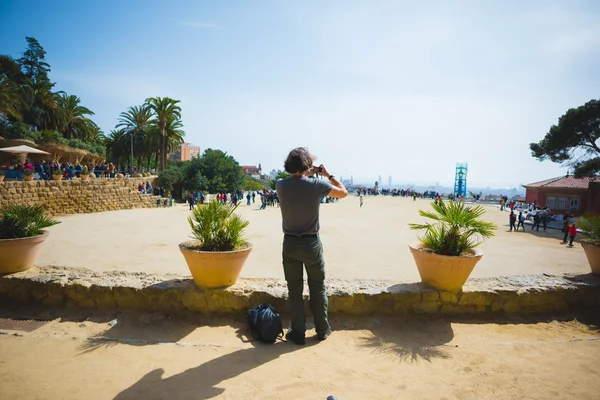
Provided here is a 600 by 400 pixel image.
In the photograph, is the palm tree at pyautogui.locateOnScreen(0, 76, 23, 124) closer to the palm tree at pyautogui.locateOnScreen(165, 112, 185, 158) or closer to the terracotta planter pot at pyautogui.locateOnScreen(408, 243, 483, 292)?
the palm tree at pyautogui.locateOnScreen(165, 112, 185, 158)

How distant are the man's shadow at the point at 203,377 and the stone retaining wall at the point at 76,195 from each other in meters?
18.3

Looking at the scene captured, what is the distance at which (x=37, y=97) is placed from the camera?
32625 millimetres

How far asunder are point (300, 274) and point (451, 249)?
194cm

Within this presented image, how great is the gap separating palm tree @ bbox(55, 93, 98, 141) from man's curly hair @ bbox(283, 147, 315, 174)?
42.7 metres

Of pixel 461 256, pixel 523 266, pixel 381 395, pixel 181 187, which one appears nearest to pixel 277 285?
pixel 381 395

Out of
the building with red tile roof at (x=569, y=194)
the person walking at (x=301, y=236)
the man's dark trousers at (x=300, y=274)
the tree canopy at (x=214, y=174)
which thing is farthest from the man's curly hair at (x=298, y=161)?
the tree canopy at (x=214, y=174)

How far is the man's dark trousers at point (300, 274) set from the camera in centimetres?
288

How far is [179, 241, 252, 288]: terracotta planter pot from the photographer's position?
10.9 feet

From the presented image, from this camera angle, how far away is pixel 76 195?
19156 mm

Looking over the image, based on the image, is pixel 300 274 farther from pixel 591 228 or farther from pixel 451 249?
pixel 591 228

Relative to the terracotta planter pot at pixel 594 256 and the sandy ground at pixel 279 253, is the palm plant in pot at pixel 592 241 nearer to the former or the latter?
the terracotta planter pot at pixel 594 256

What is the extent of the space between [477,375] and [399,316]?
1.11 meters

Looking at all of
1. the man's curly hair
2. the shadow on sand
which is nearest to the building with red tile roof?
the shadow on sand

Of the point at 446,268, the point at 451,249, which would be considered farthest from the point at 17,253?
the point at 451,249
